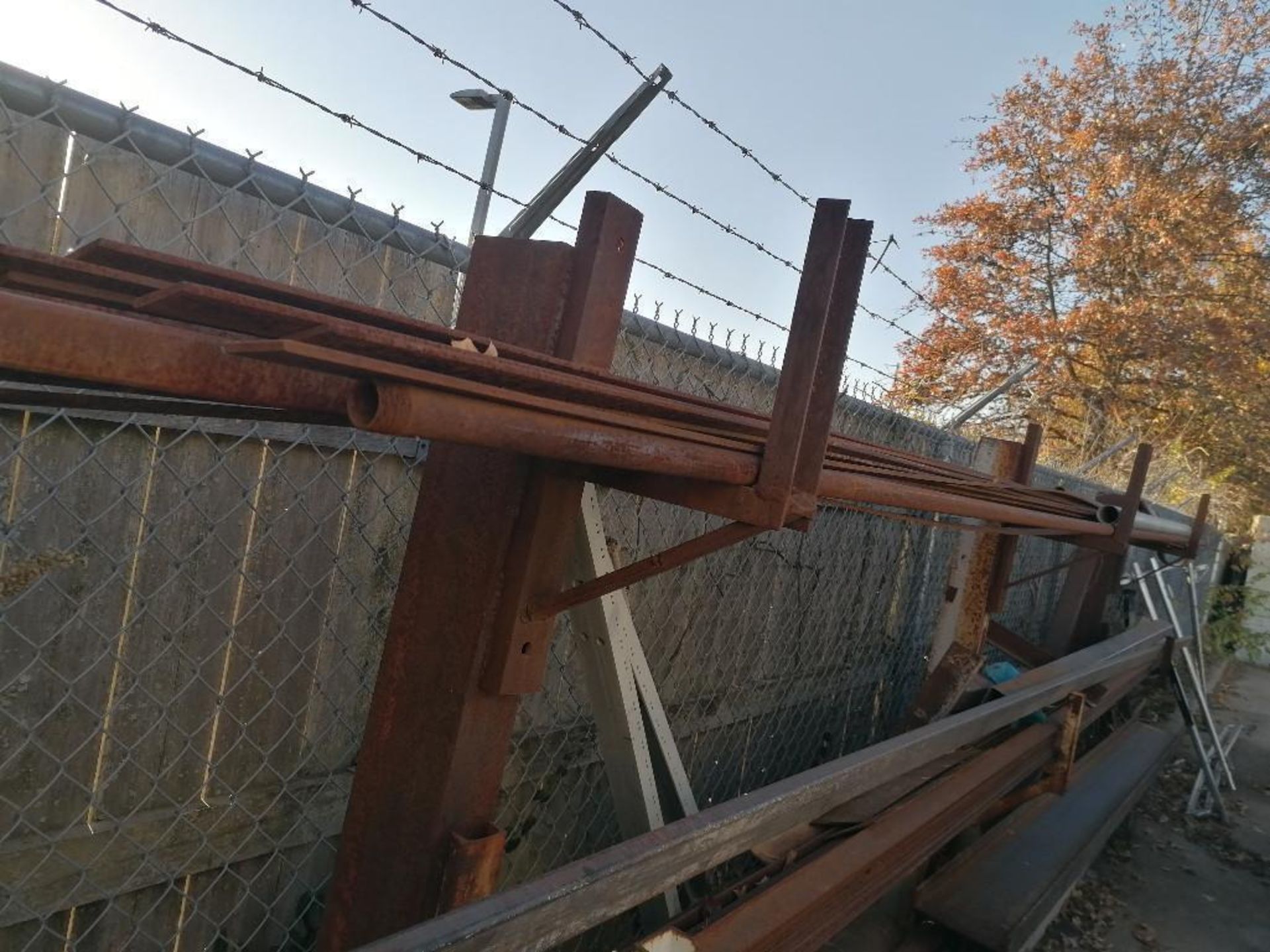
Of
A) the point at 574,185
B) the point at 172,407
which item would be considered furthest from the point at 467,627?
the point at 574,185

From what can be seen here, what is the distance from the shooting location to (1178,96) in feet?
56.6

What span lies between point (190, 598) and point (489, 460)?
102 cm

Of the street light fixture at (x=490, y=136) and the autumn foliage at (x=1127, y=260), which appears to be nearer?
the street light fixture at (x=490, y=136)

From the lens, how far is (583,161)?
103 inches

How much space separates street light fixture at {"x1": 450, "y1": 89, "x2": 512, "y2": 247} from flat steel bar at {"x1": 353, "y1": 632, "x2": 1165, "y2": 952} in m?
1.51

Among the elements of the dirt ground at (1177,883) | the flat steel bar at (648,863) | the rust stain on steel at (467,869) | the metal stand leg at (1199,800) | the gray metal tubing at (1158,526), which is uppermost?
the gray metal tubing at (1158,526)

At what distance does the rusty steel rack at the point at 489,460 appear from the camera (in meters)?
0.89

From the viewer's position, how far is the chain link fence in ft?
5.47

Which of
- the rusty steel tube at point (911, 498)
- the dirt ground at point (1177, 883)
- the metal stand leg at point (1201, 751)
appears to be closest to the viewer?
the rusty steel tube at point (911, 498)

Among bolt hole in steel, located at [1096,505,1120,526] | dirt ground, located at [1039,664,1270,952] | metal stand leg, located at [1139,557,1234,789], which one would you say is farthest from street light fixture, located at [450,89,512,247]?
metal stand leg, located at [1139,557,1234,789]

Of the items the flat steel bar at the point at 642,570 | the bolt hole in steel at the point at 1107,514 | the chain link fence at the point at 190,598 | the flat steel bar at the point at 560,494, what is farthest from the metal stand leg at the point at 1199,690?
the flat steel bar at the point at 560,494

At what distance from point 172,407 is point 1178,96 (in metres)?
21.1

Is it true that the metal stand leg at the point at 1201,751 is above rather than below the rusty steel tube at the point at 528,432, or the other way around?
below

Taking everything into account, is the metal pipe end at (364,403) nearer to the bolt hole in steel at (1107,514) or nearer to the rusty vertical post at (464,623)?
the rusty vertical post at (464,623)
